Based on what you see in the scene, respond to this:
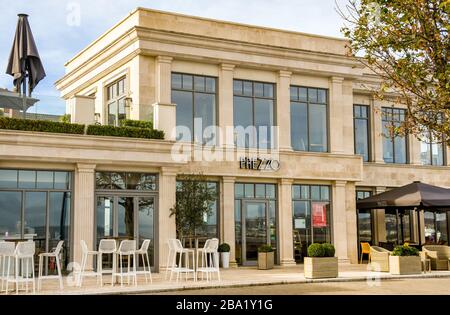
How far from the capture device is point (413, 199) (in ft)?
77.7

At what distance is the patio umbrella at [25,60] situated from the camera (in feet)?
67.9

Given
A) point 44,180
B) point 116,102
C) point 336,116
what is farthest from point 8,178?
Answer: point 336,116

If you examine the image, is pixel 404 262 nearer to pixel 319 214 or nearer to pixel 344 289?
pixel 344 289

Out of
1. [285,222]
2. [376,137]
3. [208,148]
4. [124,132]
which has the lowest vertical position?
[285,222]

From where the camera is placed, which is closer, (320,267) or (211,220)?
(320,267)

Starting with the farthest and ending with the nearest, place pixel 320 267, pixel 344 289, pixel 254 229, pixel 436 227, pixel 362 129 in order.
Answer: pixel 436 227 → pixel 362 129 → pixel 254 229 → pixel 320 267 → pixel 344 289

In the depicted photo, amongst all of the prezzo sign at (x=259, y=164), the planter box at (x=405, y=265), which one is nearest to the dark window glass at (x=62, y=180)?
the prezzo sign at (x=259, y=164)

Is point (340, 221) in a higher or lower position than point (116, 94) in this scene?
lower

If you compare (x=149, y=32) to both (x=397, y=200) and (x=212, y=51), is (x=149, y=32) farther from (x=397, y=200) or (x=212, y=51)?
(x=397, y=200)

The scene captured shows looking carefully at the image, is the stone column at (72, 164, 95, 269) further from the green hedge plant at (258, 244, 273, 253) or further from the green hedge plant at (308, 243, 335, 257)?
the green hedge plant at (308, 243, 335, 257)

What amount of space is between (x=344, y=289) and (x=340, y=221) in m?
9.36

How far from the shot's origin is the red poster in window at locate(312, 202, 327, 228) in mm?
25422
